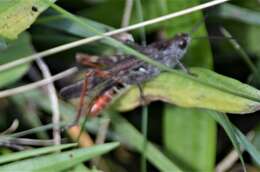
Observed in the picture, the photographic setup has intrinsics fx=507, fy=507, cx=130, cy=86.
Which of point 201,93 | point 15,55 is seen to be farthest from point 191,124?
point 15,55

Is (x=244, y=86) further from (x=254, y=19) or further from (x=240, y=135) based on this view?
(x=254, y=19)

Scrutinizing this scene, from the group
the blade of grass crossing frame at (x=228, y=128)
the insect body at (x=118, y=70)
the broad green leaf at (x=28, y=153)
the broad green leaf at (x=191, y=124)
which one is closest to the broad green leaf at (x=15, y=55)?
the insect body at (x=118, y=70)

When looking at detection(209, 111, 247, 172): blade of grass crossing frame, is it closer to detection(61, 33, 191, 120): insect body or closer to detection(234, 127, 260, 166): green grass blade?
detection(234, 127, 260, 166): green grass blade

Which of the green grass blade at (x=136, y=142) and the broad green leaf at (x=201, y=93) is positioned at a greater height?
the broad green leaf at (x=201, y=93)

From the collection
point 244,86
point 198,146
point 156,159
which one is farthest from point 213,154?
point 244,86

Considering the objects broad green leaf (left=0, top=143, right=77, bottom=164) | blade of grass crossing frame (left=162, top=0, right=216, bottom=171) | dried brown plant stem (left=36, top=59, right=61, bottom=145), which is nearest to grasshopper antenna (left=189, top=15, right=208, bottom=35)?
blade of grass crossing frame (left=162, top=0, right=216, bottom=171)

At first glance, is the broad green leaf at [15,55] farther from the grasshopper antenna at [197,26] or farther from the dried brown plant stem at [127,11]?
the grasshopper antenna at [197,26]
